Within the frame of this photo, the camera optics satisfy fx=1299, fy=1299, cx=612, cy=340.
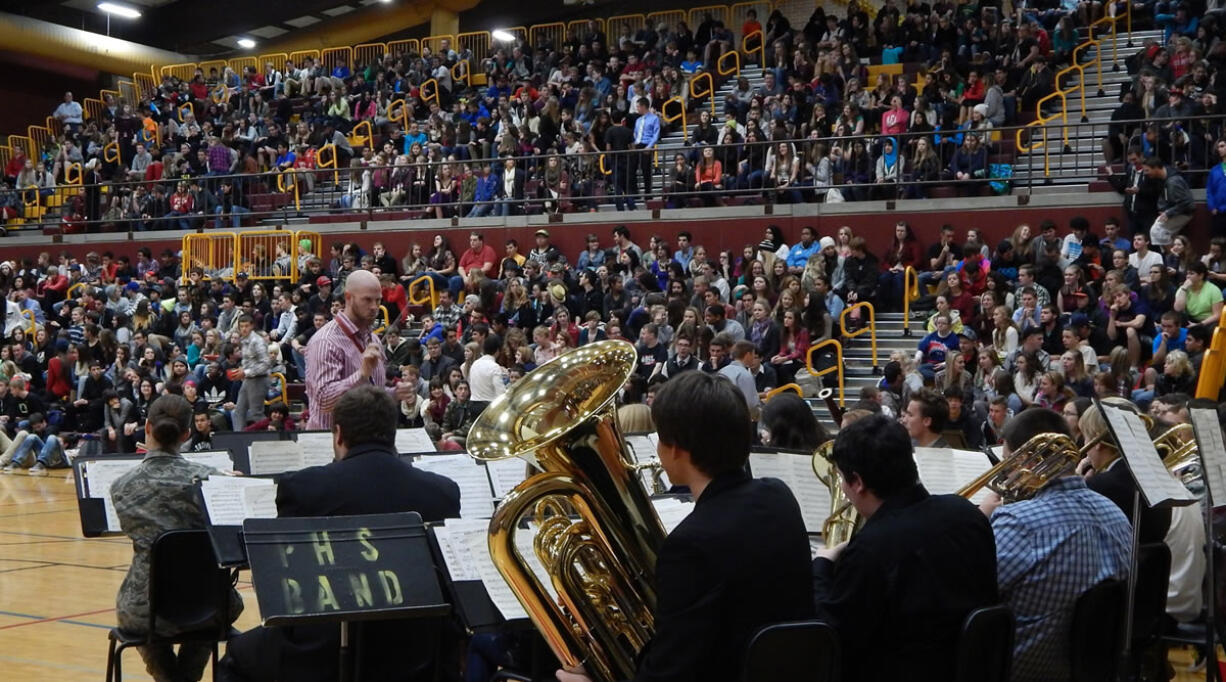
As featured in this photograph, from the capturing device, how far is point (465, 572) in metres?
3.80

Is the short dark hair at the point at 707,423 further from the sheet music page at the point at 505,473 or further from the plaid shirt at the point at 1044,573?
the sheet music page at the point at 505,473

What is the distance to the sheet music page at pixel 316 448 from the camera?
5.75 metres

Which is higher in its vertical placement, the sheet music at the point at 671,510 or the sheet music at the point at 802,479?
the sheet music at the point at 671,510

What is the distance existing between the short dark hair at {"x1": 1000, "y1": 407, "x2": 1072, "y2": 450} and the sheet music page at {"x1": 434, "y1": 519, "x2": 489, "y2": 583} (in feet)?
5.96

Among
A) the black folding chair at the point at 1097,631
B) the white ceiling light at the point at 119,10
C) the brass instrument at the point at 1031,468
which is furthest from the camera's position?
the white ceiling light at the point at 119,10

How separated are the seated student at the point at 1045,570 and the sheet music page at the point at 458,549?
1598mm

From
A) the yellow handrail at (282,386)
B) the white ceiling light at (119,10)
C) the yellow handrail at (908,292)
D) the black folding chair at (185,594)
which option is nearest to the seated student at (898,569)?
the black folding chair at (185,594)

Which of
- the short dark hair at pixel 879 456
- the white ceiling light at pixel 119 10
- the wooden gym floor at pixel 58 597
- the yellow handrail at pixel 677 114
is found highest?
the white ceiling light at pixel 119 10

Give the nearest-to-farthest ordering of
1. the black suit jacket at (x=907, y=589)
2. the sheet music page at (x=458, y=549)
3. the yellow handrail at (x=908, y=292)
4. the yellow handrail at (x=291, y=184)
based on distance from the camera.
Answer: the black suit jacket at (x=907, y=589) < the sheet music page at (x=458, y=549) < the yellow handrail at (x=908, y=292) < the yellow handrail at (x=291, y=184)

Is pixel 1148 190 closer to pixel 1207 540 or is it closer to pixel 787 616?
pixel 1207 540

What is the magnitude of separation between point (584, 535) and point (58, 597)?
603 centimetres

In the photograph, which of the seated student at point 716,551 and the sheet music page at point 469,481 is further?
the sheet music page at point 469,481

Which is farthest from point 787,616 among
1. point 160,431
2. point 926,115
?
point 926,115

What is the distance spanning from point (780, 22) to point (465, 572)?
18994 millimetres
